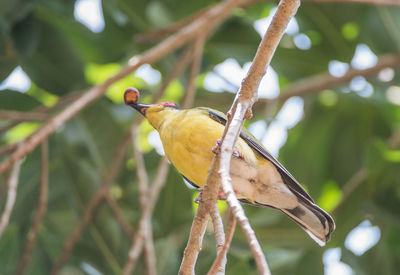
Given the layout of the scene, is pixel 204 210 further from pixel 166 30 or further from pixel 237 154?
pixel 166 30

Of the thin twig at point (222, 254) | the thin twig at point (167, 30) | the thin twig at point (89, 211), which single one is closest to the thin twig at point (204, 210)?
the thin twig at point (222, 254)

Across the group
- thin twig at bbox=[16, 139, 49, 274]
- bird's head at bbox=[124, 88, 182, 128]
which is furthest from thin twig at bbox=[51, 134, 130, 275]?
Result: bird's head at bbox=[124, 88, 182, 128]

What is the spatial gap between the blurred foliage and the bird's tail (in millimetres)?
1146

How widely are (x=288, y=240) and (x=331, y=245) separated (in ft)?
1.23

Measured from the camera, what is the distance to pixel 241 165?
10.2 ft

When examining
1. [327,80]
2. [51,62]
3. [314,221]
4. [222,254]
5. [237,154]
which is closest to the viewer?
[222,254]

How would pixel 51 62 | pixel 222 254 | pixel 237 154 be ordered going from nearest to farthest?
pixel 222 254, pixel 237 154, pixel 51 62

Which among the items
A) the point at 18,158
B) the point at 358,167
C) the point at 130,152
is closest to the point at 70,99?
the point at 130,152

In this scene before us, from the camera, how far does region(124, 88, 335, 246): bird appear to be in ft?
9.76

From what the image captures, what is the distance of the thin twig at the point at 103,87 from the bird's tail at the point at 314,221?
1431mm

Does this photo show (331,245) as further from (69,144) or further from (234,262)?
(69,144)

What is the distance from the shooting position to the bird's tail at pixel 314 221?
286cm

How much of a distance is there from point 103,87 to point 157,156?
5.50 ft

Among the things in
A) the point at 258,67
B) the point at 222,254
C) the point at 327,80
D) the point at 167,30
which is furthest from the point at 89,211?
the point at 222,254
